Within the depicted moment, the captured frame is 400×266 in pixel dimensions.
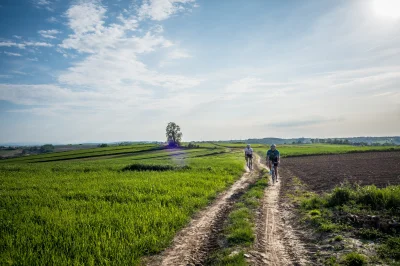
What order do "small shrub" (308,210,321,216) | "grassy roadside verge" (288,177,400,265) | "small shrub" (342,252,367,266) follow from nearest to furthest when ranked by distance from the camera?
"small shrub" (342,252,367,266), "grassy roadside verge" (288,177,400,265), "small shrub" (308,210,321,216)

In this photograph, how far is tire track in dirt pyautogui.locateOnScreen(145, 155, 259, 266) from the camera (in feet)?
21.9

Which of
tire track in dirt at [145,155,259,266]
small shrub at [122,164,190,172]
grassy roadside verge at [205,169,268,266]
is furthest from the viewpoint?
small shrub at [122,164,190,172]

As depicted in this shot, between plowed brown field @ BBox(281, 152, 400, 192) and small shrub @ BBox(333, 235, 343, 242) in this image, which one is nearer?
small shrub @ BBox(333, 235, 343, 242)

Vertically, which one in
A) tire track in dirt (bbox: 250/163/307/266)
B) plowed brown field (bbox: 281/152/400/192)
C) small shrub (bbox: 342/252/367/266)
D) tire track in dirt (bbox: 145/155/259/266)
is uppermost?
small shrub (bbox: 342/252/367/266)

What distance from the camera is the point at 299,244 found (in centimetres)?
733

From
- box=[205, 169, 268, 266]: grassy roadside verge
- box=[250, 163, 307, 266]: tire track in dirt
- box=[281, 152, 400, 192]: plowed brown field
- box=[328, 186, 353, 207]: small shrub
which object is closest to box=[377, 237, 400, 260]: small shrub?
box=[250, 163, 307, 266]: tire track in dirt

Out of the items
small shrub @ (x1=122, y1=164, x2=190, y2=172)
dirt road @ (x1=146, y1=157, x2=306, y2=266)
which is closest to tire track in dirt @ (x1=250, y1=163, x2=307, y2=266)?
dirt road @ (x1=146, y1=157, x2=306, y2=266)

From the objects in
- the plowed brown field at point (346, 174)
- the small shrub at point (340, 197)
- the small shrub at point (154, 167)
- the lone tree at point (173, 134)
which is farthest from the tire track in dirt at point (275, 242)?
A: the lone tree at point (173, 134)

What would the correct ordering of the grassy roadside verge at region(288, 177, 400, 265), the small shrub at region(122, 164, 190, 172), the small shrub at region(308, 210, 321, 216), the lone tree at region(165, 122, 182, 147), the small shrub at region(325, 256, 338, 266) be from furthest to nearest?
the lone tree at region(165, 122, 182, 147) → the small shrub at region(122, 164, 190, 172) → the small shrub at region(308, 210, 321, 216) → the grassy roadside verge at region(288, 177, 400, 265) → the small shrub at region(325, 256, 338, 266)

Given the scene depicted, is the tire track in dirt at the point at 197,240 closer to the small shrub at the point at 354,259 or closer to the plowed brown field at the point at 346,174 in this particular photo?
the small shrub at the point at 354,259

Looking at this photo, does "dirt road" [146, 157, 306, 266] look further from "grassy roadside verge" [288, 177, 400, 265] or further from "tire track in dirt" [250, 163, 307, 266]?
"grassy roadside verge" [288, 177, 400, 265]

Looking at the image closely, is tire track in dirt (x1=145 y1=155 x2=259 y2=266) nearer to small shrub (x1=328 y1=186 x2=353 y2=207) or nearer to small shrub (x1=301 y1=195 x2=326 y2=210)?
small shrub (x1=301 y1=195 x2=326 y2=210)

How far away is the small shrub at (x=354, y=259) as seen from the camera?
574cm

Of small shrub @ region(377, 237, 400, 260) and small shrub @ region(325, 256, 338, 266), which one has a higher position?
small shrub @ region(377, 237, 400, 260)
